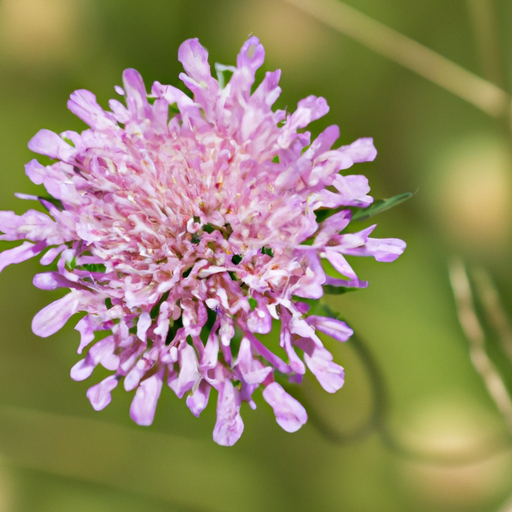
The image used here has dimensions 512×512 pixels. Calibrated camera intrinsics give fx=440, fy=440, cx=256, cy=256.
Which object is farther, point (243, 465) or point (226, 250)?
point (243, 465)

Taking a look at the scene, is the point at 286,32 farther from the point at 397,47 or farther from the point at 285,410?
the point at 285,410

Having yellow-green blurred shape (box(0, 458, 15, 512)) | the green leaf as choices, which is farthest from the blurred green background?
the green leaf

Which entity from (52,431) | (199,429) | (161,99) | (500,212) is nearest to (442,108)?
(500,212)

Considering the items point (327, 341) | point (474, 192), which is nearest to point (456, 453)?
point (327, 341)

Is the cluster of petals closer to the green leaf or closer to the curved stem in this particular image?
the green leaf

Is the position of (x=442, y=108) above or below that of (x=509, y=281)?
above

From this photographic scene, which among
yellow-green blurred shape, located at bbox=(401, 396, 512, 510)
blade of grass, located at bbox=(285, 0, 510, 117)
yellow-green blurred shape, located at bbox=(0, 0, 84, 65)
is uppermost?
blade of grass, located at bbox=(285, 0, 510, 117)

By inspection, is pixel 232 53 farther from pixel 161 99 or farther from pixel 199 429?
pixel 199 429
